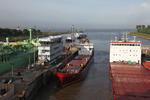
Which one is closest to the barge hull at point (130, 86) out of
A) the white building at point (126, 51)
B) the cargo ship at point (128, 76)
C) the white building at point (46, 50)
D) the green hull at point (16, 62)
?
the cargo ship at point (128, 76)

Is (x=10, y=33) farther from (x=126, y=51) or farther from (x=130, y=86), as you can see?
(x=130, y=86)

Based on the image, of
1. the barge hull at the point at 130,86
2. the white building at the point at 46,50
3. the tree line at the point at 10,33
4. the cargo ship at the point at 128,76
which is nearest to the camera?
the barge hull at the point at 130,86

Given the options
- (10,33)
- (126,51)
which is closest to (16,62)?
(126,51)

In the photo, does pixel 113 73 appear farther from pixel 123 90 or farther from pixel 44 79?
pixel 44 79

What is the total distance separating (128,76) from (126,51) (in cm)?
886

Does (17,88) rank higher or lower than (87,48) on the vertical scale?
lower

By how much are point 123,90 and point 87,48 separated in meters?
23.0

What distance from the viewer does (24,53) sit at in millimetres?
26016

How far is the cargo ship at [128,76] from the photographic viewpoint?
11750mm

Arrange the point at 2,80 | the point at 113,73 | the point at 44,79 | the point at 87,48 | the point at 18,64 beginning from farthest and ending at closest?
the point at 87,48, the point at 18,64, the point at 44,79, the point at 113,73, the point at 2,80

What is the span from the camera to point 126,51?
2481cm

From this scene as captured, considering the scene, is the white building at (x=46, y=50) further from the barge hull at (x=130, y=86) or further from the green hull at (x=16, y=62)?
the barge hull at (x=130, y=86)

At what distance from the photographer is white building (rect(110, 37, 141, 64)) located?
24312 millimetres

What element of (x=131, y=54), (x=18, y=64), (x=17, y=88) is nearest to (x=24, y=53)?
(x=18, y=64)
